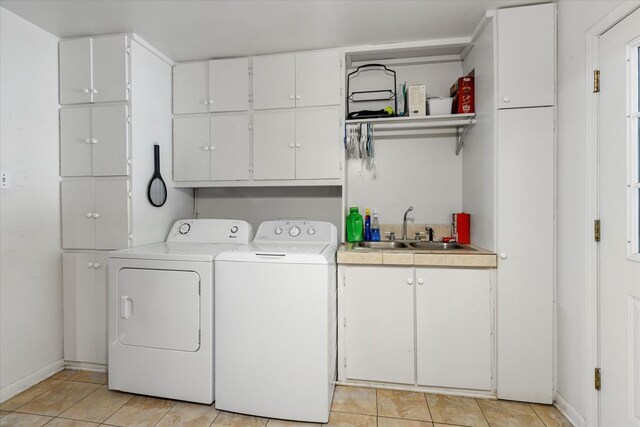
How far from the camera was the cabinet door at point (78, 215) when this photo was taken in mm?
2176

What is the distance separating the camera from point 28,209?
79.1 inches

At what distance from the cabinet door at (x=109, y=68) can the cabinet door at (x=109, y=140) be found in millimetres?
88

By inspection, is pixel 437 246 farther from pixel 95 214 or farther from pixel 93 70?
pixel 93 70

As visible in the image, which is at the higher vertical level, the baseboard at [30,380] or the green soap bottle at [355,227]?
the green soap bottle at [355,227]

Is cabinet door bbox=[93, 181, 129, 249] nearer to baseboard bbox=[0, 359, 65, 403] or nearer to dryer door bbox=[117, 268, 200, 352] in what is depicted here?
dryer door bbox=[117, 268, 200, 352]

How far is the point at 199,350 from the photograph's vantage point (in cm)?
180

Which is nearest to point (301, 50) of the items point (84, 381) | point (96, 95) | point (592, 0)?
point (96, 95)

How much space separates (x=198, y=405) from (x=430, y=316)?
5.00 feet

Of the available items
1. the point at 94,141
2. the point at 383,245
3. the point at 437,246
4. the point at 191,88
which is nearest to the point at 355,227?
the point at 383,245

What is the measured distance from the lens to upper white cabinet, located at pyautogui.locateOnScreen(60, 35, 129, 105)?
2115mm

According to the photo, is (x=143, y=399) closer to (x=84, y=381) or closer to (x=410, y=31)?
(x=84, y=381)

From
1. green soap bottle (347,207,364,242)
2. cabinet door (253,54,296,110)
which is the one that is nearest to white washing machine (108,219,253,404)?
green soap bottle (347,207,364,242)

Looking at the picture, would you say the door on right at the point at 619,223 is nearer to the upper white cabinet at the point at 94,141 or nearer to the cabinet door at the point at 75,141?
the upper white cabinet at the point at 94,141

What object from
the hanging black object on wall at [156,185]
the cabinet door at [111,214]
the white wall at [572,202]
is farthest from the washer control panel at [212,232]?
the white wall at [572,202]
